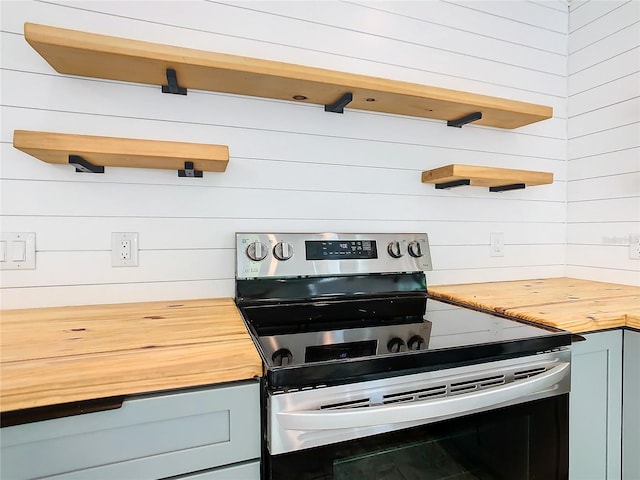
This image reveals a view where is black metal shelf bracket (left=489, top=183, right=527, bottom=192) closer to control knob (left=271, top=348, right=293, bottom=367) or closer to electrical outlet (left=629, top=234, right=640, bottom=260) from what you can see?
electrical outlet (left=629, top=234, right=640, bottom=260)

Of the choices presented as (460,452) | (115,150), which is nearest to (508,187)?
(460,452)

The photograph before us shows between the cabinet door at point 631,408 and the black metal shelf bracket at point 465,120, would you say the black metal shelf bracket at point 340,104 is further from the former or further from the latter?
the cabinet door at point 631,408

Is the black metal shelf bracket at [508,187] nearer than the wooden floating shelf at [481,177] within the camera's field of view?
No

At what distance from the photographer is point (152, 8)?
1.32 metres

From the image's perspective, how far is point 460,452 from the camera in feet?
3.06

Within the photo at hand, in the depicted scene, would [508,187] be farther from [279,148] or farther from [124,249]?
[124,249]

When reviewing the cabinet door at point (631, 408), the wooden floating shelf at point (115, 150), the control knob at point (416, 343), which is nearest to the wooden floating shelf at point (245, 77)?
the wooden floating shelf at point (115, 150)

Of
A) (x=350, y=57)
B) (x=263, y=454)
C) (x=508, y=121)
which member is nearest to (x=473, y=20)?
(x=508, y=121)

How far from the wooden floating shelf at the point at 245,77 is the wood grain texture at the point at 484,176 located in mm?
241

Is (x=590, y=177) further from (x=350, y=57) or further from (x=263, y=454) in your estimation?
(x=263, y=454)

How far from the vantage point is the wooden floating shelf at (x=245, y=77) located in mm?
1061

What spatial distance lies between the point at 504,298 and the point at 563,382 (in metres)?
0.42

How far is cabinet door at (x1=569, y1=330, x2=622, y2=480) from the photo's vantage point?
1.12m

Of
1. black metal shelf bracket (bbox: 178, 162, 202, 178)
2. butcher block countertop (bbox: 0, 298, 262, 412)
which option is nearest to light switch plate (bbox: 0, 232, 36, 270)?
butcher block countertop (bbox: 0, 298, 262, 412)
